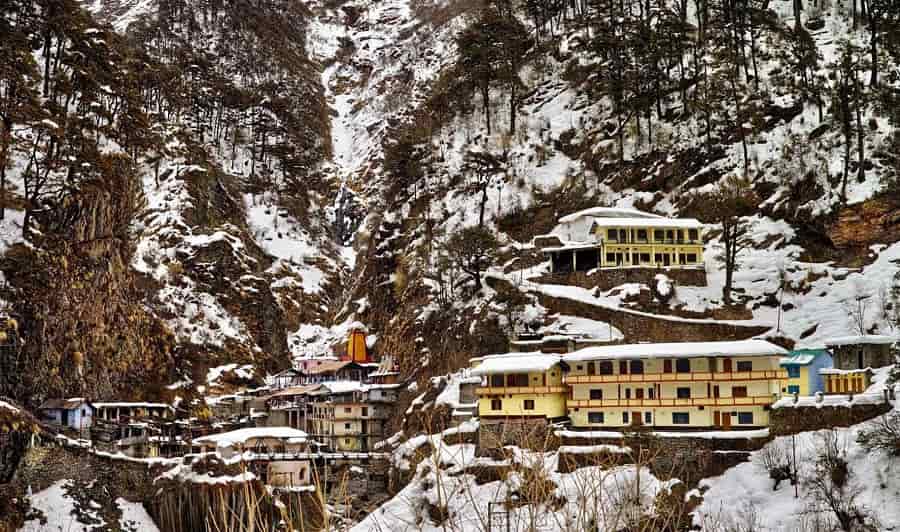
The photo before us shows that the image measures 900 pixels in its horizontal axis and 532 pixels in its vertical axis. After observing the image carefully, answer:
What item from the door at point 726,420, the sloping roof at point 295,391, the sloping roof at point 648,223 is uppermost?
the sloping roof at point 648,223

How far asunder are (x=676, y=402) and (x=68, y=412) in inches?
1637

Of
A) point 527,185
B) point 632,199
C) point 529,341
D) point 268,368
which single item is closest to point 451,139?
point 527,185

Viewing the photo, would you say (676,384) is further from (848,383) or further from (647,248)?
(647,248)

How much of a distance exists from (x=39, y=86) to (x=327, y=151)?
74.6 meters

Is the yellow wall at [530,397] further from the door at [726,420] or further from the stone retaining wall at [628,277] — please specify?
the stone retaining wall at [628,277]

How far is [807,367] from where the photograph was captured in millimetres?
56438

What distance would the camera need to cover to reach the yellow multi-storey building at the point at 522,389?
59156mm

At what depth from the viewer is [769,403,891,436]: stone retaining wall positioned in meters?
47.3

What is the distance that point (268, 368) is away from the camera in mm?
88812

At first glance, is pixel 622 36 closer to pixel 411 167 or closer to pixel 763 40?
pixel 763 40

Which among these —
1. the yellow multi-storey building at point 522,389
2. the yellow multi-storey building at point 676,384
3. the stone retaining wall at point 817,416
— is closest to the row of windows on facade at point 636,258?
the yellow multi-storey building at point 676,384

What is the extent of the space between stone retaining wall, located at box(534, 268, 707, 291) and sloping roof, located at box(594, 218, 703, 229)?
13.1 ft

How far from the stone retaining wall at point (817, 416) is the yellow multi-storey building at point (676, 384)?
11.7 ft

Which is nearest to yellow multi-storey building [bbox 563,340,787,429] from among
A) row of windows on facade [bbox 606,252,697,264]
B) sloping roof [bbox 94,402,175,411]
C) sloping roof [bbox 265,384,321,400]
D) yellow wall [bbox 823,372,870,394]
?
yellow wall [bbox 823,372,870,394]
